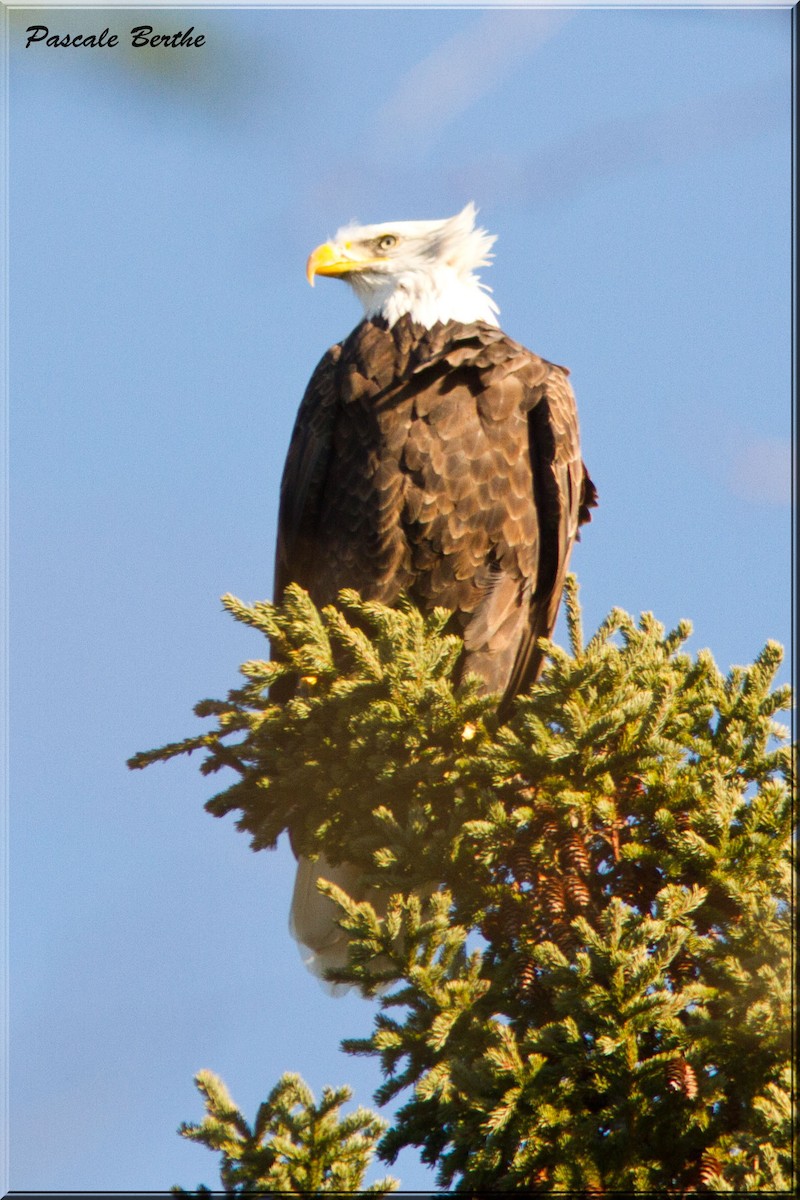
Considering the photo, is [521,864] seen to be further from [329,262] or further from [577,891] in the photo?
[329,262]

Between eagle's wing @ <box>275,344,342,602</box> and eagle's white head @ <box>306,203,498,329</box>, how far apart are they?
452 millimetres

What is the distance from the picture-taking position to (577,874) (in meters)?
3.21

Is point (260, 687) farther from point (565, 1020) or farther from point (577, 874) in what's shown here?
point (565, 1020)

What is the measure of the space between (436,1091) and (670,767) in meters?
1.03

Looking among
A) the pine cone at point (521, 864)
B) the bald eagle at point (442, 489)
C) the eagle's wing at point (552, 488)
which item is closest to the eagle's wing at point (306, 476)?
the bald eagle at point (442, 489)

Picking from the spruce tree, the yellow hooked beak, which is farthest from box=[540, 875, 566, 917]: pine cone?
the yellow hooked beak

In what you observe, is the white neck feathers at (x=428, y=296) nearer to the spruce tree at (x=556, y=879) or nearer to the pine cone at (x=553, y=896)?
the spruce tree at (x=556, y=879)

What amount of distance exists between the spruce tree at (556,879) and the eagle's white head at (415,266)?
2.02m

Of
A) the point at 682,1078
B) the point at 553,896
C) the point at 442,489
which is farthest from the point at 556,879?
the point at 442,489

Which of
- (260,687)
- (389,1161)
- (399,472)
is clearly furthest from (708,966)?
(399,472)

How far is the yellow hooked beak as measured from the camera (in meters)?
5.55

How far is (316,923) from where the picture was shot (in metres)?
5.29

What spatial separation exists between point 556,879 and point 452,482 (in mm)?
1915

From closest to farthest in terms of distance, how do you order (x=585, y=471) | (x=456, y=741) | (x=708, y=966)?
A: (x=708, y=966) < (x=456, y=741) < (x=585, y=471)
